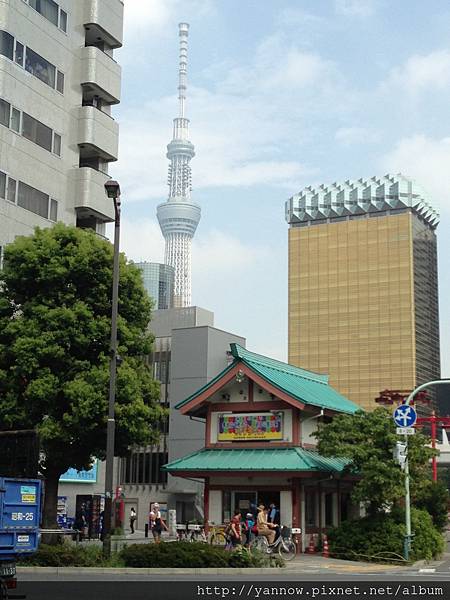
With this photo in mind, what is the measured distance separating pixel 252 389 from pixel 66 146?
975 inches

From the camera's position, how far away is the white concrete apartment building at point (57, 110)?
2019 inches

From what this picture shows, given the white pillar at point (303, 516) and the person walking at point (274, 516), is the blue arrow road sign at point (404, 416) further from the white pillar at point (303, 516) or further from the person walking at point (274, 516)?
the person walking at point (274, 516)

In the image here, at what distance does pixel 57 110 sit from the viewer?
5584cm

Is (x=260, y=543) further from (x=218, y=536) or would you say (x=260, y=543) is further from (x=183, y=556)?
(x=183, y=556)

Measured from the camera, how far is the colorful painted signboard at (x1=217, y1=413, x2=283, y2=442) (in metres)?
38.7

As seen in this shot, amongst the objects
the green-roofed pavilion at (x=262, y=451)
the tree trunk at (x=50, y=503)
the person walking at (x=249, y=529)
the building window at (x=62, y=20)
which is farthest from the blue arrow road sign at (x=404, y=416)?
the building window at (x=62, y=20)

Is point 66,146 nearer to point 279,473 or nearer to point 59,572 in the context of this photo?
point 279,473

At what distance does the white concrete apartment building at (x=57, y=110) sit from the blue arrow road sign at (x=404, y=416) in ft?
87.3

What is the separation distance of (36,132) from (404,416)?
104ft

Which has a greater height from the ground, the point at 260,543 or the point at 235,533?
the point at 235,533

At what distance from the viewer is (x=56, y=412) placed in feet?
109

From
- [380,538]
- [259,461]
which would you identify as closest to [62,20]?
[259,461]

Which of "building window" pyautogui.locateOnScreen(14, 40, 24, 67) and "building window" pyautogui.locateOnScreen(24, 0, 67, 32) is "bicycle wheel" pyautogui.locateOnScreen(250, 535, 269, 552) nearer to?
"building window" pyautogui.locateOnScreen(14, 40, 24, 67)

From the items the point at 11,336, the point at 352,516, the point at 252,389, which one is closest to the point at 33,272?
the point at 11,336
